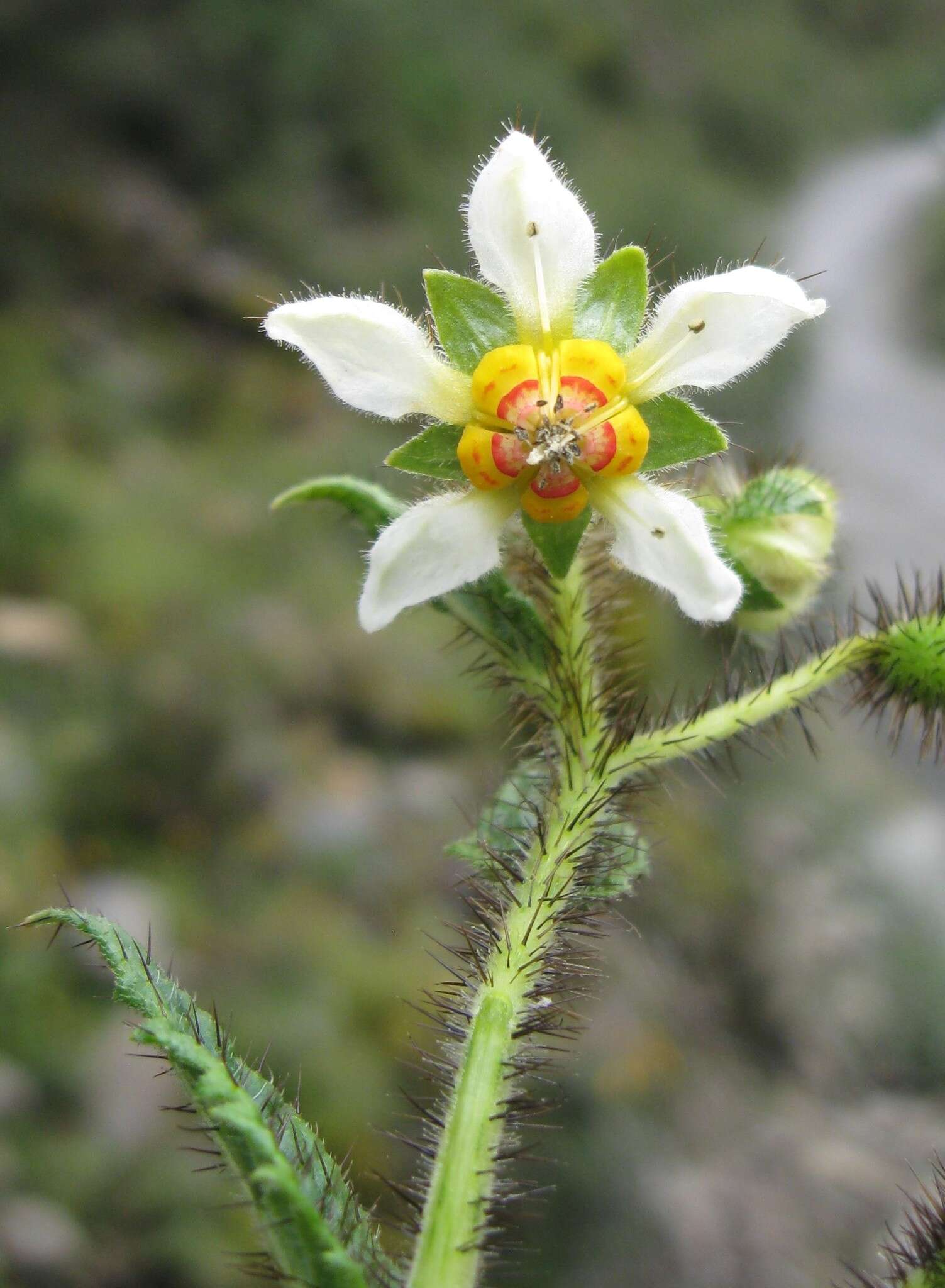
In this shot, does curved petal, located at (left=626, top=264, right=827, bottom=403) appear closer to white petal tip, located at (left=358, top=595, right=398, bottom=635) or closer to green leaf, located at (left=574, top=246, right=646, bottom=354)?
green leaf, located at (left=574, top=246, right=646, bottom=354)

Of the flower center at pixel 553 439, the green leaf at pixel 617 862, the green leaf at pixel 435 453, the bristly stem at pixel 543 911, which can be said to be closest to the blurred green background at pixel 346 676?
the green leaf at pixel 617 862

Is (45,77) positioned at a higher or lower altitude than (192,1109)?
higher

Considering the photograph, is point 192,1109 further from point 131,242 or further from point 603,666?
point 131,242

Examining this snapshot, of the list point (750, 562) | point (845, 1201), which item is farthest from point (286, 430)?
point (750, 562)

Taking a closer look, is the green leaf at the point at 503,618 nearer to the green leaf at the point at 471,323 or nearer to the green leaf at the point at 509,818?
the green leaf at the point at 509,818

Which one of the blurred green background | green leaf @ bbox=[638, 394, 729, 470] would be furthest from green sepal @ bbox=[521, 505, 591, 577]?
the blurred green background
